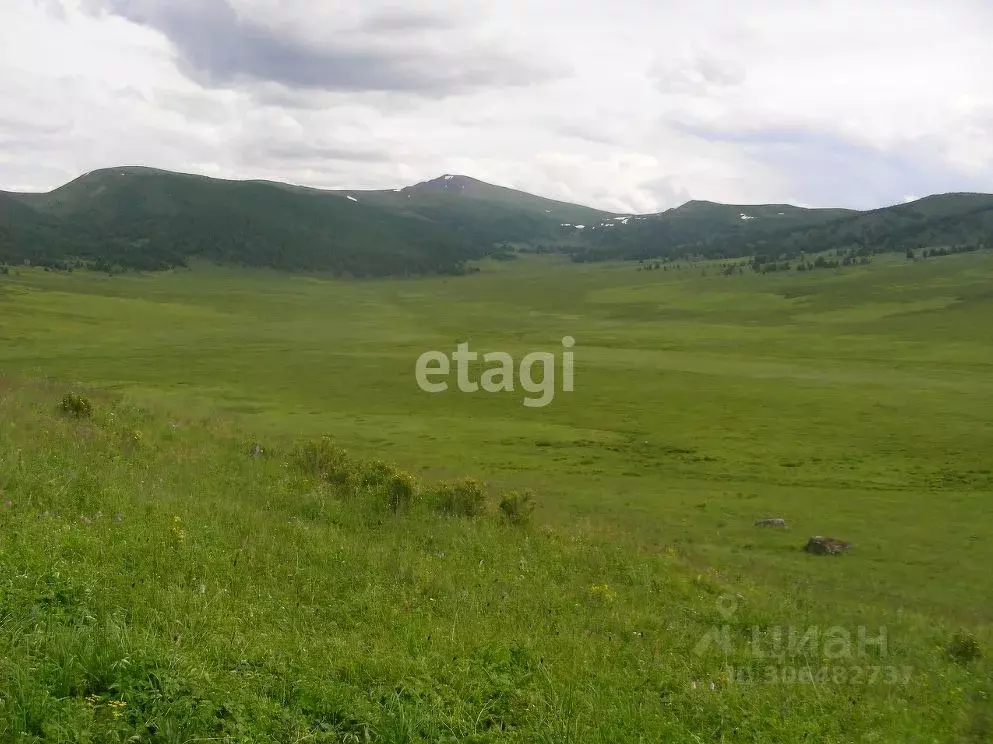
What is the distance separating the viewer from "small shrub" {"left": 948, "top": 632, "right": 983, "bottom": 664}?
504 inches

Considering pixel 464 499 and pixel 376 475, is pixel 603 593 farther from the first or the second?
pixel 376 475

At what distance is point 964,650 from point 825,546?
32.9 ft

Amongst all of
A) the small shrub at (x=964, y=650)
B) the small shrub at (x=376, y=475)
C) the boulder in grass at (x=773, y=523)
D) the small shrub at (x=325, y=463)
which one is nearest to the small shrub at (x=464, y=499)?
the small shrub at (x=376, y=475)

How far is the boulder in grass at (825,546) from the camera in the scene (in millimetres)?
22828

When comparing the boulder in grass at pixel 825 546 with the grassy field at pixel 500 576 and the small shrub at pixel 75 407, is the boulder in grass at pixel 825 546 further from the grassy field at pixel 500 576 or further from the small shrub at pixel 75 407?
the small shrub at pixel 75 407

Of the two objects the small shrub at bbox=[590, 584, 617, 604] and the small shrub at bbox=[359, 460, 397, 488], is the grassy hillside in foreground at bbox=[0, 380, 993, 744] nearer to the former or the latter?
the small shrub at bbox=[590, 584, 617, 604]

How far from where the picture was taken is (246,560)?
39.3 feet

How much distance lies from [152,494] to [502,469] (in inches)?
822

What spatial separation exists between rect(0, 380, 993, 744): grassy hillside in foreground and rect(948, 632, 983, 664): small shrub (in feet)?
0.97

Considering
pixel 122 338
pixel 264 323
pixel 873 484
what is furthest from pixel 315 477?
pixel 264 323

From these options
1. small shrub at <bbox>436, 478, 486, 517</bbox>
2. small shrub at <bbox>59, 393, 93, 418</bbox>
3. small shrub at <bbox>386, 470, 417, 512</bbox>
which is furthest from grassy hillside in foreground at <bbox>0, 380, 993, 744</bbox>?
small shrub at <bbox>59, 393, 93, 418</bbox>

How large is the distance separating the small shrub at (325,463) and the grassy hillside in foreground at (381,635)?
9.75ft

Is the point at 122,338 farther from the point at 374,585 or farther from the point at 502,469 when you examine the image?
the point at 374,585

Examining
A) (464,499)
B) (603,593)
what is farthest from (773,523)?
(603,593)
